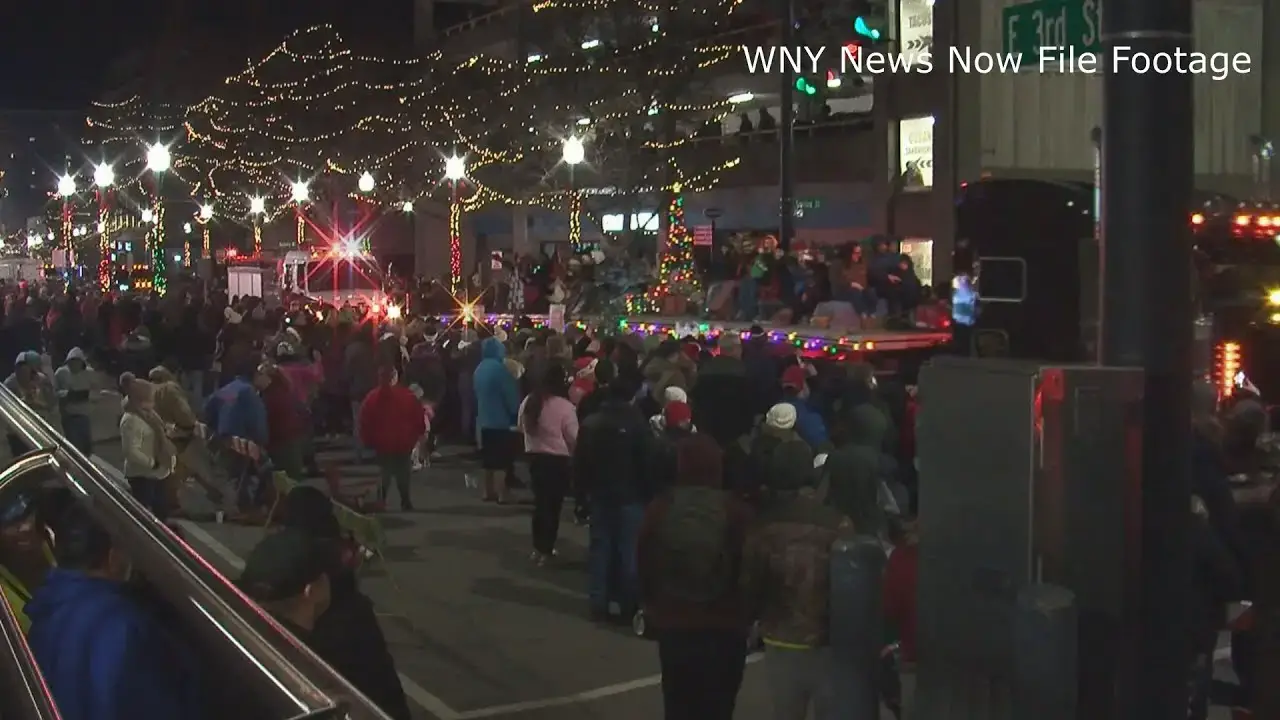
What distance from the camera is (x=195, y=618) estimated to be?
106 inches

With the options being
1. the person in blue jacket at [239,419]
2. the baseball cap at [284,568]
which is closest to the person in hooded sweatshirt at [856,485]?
the baseball cap at [284,568]

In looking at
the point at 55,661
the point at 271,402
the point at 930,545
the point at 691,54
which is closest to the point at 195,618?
the point at 55,661

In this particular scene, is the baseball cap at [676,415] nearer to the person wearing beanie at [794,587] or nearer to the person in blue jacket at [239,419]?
the person wearing beanie at [794,587]

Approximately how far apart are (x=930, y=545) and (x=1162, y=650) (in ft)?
2.61

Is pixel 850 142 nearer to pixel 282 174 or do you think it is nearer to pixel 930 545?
pixel 282 174

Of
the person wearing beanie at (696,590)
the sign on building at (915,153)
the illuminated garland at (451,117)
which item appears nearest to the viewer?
the person wearing beanie at (696,590)

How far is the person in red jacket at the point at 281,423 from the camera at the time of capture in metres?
13.4

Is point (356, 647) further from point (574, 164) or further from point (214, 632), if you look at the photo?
point (574, 164)

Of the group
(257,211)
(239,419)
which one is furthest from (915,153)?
(257,211)

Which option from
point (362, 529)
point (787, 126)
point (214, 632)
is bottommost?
point (362, 529)

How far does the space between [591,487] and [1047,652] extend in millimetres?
5615

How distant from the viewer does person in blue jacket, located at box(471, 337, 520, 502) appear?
45.6 ft

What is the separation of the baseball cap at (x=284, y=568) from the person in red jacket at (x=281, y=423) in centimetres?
900

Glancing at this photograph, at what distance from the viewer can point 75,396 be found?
1447cm
